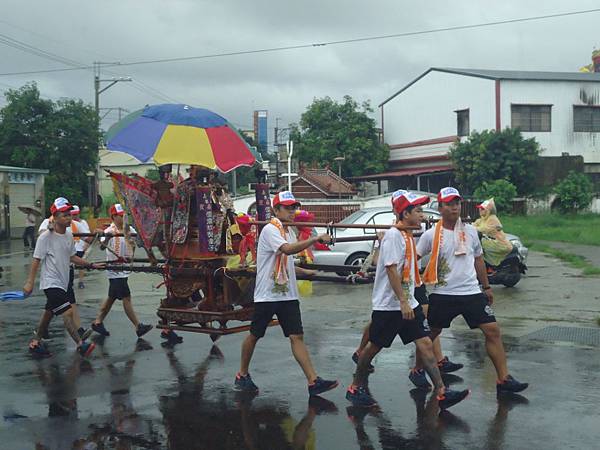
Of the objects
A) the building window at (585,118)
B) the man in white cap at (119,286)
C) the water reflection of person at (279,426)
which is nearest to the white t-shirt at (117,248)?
the man in white cap at (119,286)

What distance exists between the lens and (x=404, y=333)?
6.46 metres

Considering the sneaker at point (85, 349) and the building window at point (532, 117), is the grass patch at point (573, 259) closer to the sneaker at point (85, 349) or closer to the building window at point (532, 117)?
the sneaker at point (85, 349)

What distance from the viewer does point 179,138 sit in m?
8.05

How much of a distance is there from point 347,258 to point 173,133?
25.4 feet

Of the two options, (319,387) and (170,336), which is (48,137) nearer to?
(170,336)

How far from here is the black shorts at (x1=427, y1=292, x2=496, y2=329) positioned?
664 centimetres

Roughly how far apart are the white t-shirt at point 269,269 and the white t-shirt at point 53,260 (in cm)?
287

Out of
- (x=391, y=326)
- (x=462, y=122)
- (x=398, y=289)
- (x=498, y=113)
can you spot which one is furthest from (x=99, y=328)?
(x=462, y=122)

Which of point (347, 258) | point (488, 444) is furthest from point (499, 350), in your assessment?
point (347, 258)

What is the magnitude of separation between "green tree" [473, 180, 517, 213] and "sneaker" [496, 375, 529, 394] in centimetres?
2725

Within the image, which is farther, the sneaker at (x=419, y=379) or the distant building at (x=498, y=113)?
the distant building at (x=498, y=113)

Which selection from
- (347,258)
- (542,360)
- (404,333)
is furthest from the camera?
(347,258)

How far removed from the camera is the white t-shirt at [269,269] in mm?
6746

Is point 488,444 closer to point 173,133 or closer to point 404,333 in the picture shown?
point 404,333
